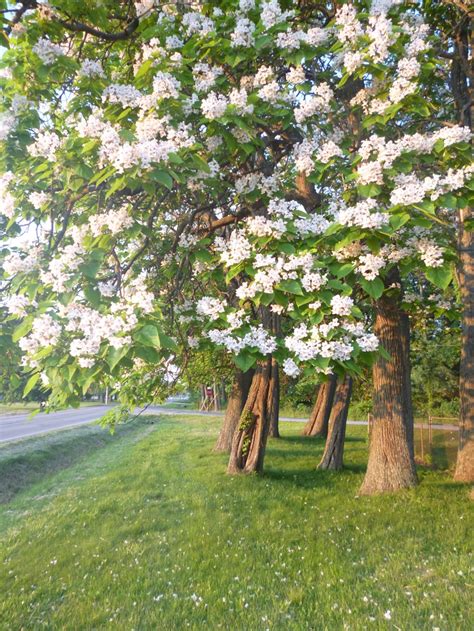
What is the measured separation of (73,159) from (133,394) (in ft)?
12.1

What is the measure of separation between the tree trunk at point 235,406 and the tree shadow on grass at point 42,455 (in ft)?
16.7

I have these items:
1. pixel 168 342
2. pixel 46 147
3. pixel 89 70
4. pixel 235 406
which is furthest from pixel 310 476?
pixel 89 70

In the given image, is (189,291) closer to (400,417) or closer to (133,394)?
(133,394)

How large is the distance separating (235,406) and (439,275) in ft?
39.7

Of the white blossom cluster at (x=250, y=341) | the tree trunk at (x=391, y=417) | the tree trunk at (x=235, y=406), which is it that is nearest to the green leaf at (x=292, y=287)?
the white blossom cluster at (x=250, y=341)

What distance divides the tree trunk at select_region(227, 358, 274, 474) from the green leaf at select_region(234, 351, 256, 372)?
286 inches

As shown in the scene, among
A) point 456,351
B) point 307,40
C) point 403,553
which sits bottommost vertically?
point 403,553

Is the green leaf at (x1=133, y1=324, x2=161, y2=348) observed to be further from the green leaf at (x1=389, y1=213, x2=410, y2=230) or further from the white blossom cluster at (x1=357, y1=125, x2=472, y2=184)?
the white blossom cluster at (x1=357, y1=125, x2=472, y2=184)

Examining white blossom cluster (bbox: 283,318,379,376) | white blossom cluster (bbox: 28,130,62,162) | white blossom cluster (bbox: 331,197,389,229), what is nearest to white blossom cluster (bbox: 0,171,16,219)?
white blossom cluster (bbox: 28,130,62,162)

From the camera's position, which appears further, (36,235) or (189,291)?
(189,291)

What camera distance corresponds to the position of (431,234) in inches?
182

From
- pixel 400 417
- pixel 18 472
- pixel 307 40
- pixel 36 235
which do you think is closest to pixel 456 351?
pixel 400 417

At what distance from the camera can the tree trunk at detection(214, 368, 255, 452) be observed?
15391 millimetres

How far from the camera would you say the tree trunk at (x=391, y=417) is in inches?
339
